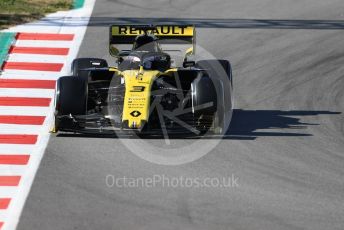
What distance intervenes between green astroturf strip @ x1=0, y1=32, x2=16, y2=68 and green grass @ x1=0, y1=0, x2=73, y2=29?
24.2 inches

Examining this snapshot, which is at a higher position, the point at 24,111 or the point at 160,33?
the point at 160,33

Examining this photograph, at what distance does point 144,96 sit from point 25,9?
32.3 ft

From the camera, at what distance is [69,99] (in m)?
15.0

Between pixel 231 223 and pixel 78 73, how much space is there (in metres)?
5.98

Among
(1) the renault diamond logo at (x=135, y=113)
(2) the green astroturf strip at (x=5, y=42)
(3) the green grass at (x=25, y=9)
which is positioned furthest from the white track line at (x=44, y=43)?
(1) the renault diamond logo at (x=135, y=113)

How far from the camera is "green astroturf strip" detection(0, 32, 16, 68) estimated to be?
20250 millimetres

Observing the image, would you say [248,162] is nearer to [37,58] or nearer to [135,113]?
[135,113]

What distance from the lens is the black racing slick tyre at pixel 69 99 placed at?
14930 millimetres

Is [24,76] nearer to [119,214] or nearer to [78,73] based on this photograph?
[78,73]
